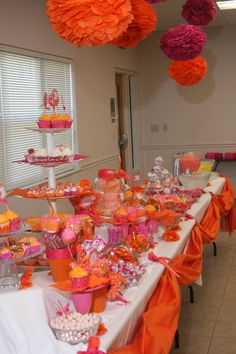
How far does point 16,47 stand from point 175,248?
2.62m

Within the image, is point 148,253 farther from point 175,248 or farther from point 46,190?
point 46,190

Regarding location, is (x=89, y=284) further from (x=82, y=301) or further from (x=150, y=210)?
(x=150, y=210)

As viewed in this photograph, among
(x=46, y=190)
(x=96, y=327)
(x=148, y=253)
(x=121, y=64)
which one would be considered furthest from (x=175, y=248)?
(x=121, y=64)

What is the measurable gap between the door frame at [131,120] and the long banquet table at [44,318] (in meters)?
6.22

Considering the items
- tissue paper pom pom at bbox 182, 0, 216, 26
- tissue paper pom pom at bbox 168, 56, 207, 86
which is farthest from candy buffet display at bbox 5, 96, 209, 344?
tissue paper pom pom at bbox 168, 56, 207, 86

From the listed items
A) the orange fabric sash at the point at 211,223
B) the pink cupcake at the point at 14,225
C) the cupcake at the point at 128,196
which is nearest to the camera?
the pink cupcake at the point at 14,225

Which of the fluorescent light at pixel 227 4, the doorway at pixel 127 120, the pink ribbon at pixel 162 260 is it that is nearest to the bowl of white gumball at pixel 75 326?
the pink ribbon at pixel 162 260

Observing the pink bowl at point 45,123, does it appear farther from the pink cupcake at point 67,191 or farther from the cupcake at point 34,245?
the cupcake at point 34,245

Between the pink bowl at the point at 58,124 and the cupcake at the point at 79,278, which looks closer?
the cupcake at the point at 79,278

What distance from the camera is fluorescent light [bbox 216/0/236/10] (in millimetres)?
5991

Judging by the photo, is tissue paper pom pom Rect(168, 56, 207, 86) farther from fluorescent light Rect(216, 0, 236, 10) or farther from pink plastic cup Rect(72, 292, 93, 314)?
pink plastic cup Rect(72, 292, 93, 314)

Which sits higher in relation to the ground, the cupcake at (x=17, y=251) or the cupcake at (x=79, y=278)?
the cupcake at (x=17, y=251)

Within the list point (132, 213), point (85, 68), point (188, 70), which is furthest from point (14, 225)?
→ point (85, 68)

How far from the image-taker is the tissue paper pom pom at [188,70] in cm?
480
